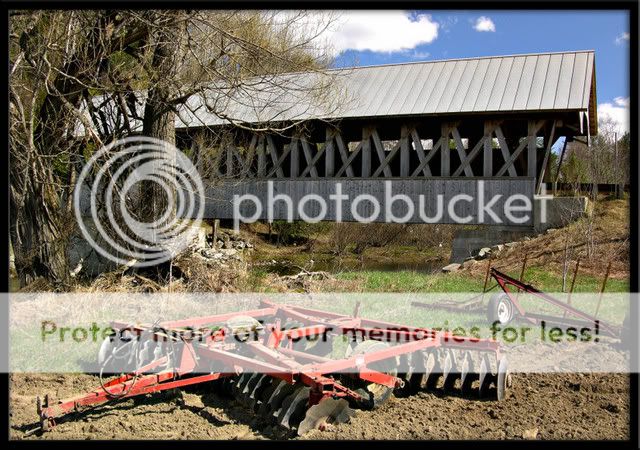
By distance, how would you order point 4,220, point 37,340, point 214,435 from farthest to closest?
point 37,340 → point 214,435 → point 4,220

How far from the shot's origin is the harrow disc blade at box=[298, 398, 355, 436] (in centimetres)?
398

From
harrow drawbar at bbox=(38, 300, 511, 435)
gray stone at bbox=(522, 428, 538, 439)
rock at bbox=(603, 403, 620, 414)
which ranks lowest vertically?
gray stone at bbox=(522, 428, 538, 439)

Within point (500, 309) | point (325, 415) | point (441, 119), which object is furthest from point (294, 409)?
point (441, 119)

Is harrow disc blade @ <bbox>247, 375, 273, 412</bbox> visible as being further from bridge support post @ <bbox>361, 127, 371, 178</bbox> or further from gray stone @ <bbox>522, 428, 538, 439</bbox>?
bridge support post @ <bbox>361, 127, 371, 178</bbox>

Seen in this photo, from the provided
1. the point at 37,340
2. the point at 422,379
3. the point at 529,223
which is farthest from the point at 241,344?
the point at 529,223

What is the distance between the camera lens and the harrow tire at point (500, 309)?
23.5 feet

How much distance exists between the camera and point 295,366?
13.1 feet

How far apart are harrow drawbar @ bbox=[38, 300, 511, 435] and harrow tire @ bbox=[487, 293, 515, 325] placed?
176 centimetres

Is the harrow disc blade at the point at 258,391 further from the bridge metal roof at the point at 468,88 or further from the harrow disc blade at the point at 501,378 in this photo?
the bridge metal roof at the point at 468,88

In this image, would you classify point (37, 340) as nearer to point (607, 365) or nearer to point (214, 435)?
point (214, 435)

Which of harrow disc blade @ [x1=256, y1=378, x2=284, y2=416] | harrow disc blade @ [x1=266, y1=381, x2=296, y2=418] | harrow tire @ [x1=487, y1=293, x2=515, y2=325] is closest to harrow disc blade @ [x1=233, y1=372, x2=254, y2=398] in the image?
harrow disc blade @ [x1=256, y1=378, x2=284, y2=416]

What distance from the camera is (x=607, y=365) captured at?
5.59 m

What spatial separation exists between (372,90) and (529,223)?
6381mm

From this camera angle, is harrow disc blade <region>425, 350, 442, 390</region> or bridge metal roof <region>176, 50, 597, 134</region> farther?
bridge metal roof <region>176, 50, 597, 134</region>
